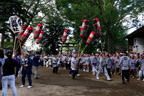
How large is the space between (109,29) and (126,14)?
3.21 metres

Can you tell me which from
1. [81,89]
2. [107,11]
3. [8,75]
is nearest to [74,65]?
[81,89]

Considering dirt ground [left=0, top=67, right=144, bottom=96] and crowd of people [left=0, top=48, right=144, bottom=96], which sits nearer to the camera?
crowd of people [left=0, top=48, right=144, bottom=96]

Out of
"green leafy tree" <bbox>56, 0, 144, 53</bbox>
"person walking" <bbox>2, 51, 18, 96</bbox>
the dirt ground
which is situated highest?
"green leafy tree" <bbox>56, 0, 144, 53</bbox>

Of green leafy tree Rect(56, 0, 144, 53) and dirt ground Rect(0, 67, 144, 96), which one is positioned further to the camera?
green leafy tree Rect(56, 0, 144, 53)

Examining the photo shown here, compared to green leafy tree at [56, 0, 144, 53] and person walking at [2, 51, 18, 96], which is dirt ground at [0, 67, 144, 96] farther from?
green leafy tree at [56, 0, 144, 53]

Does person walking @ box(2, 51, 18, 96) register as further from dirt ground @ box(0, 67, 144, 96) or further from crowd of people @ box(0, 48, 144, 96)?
dirt ground @ box(0, 67, 144, 96)

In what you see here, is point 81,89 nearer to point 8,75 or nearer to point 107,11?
point 8,75

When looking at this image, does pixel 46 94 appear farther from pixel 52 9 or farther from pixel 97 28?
pixel 52 9

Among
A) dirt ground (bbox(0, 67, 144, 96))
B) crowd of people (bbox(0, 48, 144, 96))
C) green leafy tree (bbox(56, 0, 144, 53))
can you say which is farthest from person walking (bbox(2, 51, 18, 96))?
green leafy tree (bbox(56, 0, 144, 53))

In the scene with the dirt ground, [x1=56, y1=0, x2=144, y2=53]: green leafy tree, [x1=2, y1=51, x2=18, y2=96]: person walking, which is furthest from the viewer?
[x1=56, y1=0, x2=144, y2=53]: green leafy tree

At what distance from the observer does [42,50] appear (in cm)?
3791

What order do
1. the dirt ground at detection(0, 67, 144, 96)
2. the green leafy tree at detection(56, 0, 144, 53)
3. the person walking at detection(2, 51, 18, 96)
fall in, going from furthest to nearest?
the green leafy tree at detection(56, 0, 144, 53) < the dirt ground at detection(0, 67, 144, 96) < the person walking at detection(2, 51, 18, 96)

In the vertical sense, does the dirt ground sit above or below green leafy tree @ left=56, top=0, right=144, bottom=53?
below

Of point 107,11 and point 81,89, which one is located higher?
point 107,11
